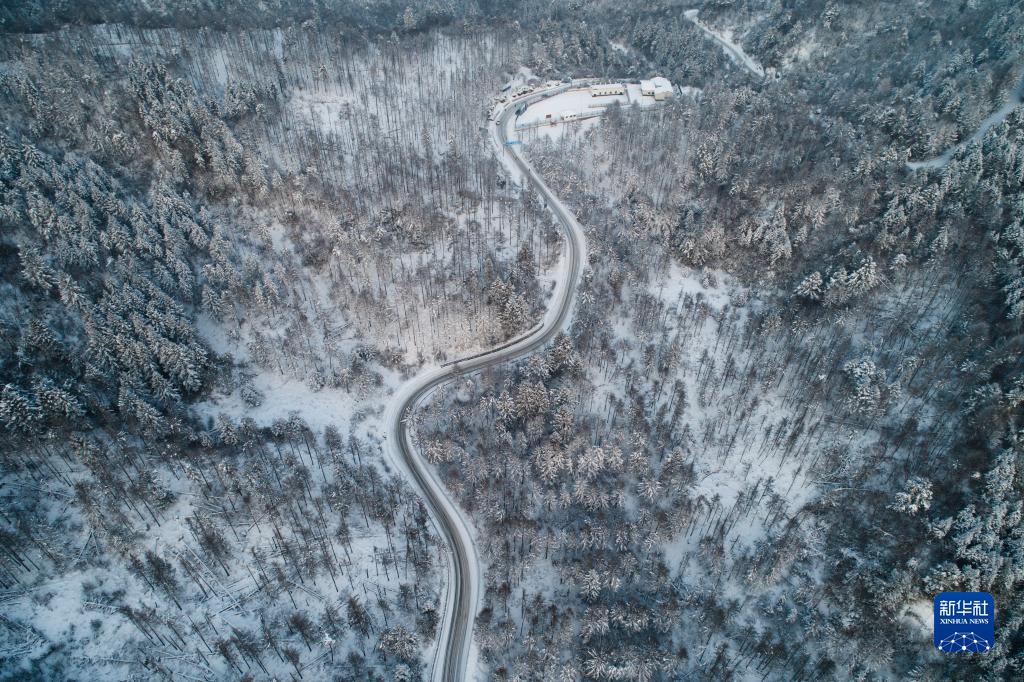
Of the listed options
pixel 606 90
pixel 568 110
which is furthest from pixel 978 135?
pixel 568 110

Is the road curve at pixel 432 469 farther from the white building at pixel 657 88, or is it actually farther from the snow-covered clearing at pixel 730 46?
the snow-covered clearing at pixel 730 46

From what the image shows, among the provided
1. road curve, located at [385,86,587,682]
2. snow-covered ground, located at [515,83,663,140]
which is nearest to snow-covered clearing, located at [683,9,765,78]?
snow-covered ground, located at [515,83,663,140]

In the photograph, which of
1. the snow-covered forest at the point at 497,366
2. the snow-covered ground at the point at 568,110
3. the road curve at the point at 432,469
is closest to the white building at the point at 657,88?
the snow-covered ground at the point at 568,110

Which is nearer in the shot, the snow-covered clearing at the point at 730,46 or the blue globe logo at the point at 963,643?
the blue globe logo at the point at 963,643

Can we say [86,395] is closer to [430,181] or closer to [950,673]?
[430,181]

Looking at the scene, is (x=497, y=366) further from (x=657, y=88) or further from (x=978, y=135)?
(x=657, y=88)
